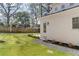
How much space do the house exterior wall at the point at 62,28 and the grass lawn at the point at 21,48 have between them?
4.60 ft

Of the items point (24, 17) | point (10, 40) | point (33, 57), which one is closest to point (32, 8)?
point (24, 17)

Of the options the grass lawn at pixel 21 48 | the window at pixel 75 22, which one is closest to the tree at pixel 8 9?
the grass lawn at pixel 21 48

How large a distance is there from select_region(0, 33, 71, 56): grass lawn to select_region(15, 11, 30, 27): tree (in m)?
0.69

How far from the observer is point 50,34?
1230cm

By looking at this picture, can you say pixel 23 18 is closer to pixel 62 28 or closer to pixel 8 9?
pixel 8 9

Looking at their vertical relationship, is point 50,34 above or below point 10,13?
below

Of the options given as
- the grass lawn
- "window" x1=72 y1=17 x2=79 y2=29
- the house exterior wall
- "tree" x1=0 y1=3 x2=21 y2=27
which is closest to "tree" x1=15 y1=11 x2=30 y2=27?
"tree" x1=0 y1=3 x2=21 y2=27

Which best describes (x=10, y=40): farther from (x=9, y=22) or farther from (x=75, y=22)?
(x=75, y=22)

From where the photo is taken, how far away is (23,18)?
10.3 metres

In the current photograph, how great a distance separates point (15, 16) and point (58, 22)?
2748 millimetres

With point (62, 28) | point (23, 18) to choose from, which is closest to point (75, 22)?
point (62, 28)

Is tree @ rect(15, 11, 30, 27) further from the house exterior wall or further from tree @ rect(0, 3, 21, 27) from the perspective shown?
the house exterior wall

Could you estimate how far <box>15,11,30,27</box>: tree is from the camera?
10.2 metres

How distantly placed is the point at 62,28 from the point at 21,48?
284 cm
